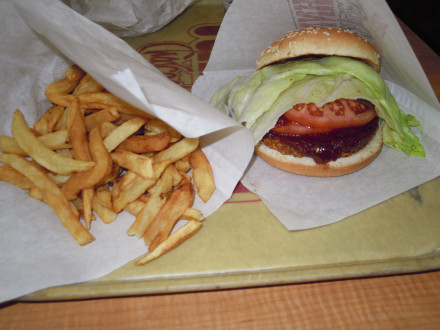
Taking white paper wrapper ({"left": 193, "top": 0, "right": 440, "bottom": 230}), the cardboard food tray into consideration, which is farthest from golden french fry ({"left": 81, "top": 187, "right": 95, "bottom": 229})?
white paper wrapper ({"left": 193, "top": 0, "right": 440, "bottom": 230})

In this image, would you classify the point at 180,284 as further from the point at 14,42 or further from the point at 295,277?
the point at 14,42

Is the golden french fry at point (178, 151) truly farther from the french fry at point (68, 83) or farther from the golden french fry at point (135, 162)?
the french fry at point (68, 83)

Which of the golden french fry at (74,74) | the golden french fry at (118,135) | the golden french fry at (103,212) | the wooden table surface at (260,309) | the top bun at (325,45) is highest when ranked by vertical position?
the golden french fry at (74,74)

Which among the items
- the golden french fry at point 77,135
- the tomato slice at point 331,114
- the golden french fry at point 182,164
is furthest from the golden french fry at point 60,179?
the tomato slice at point 331,114

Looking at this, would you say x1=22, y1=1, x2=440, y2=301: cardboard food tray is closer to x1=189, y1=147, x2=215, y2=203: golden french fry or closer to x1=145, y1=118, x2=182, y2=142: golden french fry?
x1=189, y1=147, x2=215, y2=203: golden french fry

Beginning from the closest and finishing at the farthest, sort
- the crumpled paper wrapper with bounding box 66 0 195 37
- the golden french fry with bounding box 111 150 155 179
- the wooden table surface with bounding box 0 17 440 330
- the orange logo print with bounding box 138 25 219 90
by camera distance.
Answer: the wooden table surface with bounding box 0 17 440 330, the golden french fry with bounding box 111 150 155 179, the orange logo print with bounding box 138 25 219 90, the crumpled paper wrapper with bounding box 66 0 195 37

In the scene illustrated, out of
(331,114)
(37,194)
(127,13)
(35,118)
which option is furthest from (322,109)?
(127,13)

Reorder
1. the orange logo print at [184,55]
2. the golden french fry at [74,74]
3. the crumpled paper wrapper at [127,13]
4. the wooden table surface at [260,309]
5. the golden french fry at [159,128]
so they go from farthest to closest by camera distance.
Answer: the crumpled paper wrapper at [127,13] → the orange logo print at [184,55] → the golden french fry at [74,74] → the golden french fry at [159,128] → the wooden table surface at [260,309]
